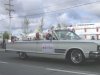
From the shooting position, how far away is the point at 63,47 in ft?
42.4

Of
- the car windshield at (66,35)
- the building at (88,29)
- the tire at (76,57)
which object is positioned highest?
the building at (88,29)

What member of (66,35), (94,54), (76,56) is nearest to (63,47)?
(76,56)

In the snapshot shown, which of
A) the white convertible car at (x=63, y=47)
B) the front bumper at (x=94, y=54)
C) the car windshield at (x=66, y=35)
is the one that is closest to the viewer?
the front bumper at (x=94, y=54)

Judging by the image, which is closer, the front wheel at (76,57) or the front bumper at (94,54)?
the front bumper at (94,54)

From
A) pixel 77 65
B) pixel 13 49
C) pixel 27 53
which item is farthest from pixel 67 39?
pixel 13 49

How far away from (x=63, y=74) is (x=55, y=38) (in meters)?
3.77

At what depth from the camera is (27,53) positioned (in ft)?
49.7

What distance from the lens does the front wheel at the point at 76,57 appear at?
483 inches

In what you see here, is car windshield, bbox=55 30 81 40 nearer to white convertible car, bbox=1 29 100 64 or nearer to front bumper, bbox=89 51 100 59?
white convertible car, bbox=1 29 100 64

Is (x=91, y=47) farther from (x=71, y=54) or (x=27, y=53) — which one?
(x=27, y=53)

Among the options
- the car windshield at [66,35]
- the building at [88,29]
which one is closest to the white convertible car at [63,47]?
the car windshield at [66,35]

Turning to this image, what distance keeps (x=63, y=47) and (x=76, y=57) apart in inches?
35.8

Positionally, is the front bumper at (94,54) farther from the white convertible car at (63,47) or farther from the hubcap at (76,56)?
the hubcap at (76,56)

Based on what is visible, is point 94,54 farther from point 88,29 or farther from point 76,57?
point 88,29
